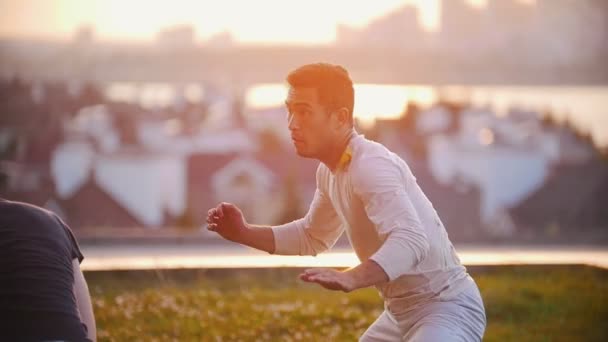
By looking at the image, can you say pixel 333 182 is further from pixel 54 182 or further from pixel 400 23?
pixel 400 23

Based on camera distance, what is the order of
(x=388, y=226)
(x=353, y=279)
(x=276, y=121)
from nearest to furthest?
1. (x=353, y=279)
2. (x=388, y=226)
3. (x=276, y=121)

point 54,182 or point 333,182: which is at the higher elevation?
point 333,182

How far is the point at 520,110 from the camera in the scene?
6919 centimetres

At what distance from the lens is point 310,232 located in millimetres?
5250

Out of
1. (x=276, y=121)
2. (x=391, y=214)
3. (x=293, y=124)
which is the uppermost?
(x=293, y=124)

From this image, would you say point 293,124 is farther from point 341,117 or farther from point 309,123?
point 341,117

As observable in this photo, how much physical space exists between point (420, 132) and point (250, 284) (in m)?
50.7

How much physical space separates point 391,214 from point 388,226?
0.05m

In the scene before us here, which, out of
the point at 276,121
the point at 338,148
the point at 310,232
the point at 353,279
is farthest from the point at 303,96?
the point at 276,121

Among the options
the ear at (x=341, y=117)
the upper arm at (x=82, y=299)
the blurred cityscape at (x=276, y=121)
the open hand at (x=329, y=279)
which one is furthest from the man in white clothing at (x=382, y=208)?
the blurred cityscape at (x=276, y=121)

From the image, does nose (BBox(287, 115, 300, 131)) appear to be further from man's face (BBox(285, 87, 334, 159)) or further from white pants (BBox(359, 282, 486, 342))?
white pants (BBox(359, 282, 486, 342))

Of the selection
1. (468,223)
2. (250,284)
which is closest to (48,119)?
(468,223)

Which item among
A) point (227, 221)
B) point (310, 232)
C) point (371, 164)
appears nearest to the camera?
point (371, 164)

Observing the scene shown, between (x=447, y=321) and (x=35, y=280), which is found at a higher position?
(x=35, y=280)
